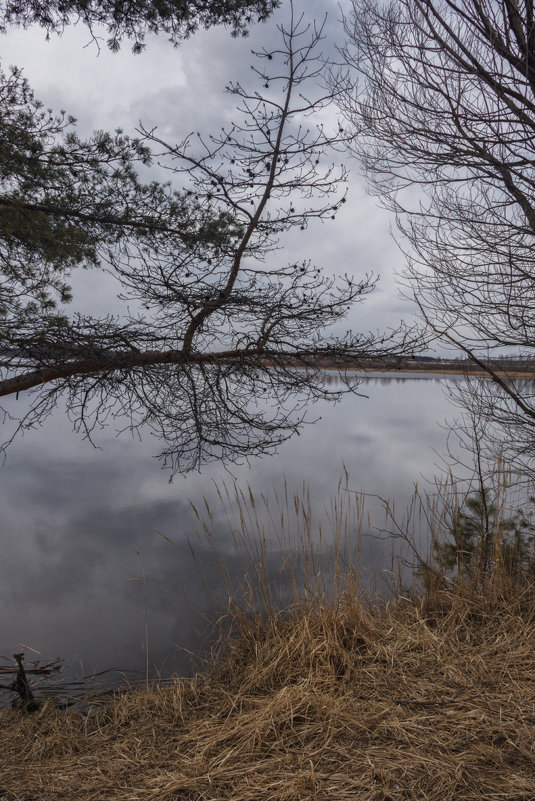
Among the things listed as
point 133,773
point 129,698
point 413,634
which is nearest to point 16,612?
point 129,698

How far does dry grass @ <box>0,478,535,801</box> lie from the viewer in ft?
5.89

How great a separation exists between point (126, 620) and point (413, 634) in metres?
3.50

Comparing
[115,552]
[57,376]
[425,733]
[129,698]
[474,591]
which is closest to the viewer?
[425,733]

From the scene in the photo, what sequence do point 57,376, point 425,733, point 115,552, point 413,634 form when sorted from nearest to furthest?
point 425,733
point 413,634
point 57,376
point 115,552

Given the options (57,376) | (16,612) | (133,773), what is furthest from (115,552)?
(133,773)

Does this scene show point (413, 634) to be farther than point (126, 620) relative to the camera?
No

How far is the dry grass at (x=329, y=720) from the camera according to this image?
5.89 ft

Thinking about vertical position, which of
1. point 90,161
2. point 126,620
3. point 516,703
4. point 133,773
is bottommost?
point 126,620

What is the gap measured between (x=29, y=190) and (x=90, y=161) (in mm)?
583

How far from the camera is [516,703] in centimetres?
219

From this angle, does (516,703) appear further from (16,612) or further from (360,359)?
(16,612)

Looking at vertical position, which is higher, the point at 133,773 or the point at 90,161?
the point at 90,161

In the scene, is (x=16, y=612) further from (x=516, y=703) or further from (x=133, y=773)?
(x=516, y=703)

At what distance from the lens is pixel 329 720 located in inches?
83.9
